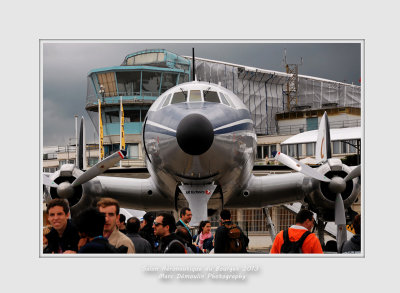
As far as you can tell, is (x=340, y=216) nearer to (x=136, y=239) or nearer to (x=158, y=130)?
(x=158, y=130)

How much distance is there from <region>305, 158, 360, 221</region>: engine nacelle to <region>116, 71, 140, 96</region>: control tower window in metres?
12.9

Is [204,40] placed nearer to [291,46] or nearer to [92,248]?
[291,46]

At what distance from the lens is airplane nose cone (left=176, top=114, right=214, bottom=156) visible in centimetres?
915

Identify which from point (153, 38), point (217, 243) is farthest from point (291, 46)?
point (217, 243)

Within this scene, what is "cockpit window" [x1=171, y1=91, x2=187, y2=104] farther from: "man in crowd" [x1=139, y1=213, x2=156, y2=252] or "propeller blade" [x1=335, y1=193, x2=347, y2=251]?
"propeller blade" [x1=335, y1=193, x2=347, y2=251]

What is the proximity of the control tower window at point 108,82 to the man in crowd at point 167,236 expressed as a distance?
19.1 meters

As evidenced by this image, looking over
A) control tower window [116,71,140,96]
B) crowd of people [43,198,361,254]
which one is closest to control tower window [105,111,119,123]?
control tower window [116,71,140,96]

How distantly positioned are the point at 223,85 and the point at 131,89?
14.7 feet

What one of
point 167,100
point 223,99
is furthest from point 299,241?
point 167,100

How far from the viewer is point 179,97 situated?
11.0m

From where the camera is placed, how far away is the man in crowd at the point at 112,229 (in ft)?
18.2

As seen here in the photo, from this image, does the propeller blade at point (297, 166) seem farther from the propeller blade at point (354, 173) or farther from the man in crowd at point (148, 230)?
the man in crowd at point (148, 230)

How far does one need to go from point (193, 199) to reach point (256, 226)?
382 inches
